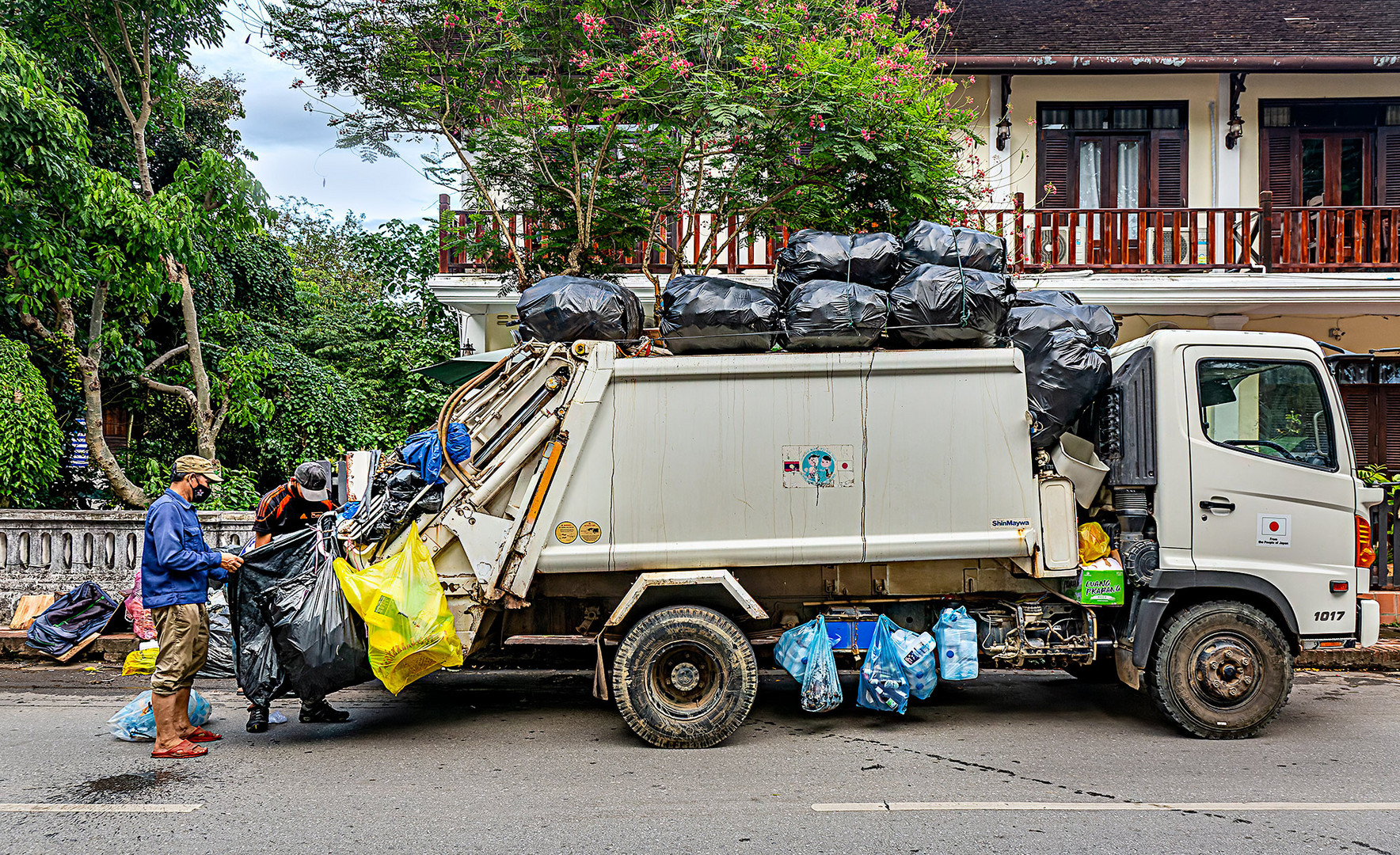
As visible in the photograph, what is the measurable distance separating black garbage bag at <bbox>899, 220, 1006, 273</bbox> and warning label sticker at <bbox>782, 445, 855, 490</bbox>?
1288 mm

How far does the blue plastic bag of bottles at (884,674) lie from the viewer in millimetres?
5574

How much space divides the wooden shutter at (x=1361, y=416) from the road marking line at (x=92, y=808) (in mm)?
12737

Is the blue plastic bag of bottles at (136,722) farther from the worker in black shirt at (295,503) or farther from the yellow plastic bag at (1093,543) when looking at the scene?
the yellow plastic bag at (1093,543)

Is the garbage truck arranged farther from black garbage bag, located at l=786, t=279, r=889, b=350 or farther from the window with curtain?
the window with curtain

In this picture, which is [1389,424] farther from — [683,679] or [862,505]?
[683,679]

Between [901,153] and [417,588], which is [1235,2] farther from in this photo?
[417,588]

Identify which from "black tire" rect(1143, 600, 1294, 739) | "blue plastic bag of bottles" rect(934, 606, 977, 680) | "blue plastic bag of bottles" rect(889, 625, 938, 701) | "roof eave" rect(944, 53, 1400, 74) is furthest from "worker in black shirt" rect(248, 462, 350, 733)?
"roof eave" rect(944, 53, 1400, 74)

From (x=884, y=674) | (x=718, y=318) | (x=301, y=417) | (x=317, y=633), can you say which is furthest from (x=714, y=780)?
(x=301, y=417)

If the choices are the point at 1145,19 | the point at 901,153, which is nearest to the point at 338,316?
the point at 901,153

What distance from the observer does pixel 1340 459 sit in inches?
218

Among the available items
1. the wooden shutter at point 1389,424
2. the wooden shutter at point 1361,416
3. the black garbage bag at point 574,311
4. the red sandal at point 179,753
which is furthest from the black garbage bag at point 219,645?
the wooden shutter at point 1389,424

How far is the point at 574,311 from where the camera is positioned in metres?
5.68

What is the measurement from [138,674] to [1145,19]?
46.5 ft

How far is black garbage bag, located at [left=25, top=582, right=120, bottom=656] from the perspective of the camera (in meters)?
7.89
